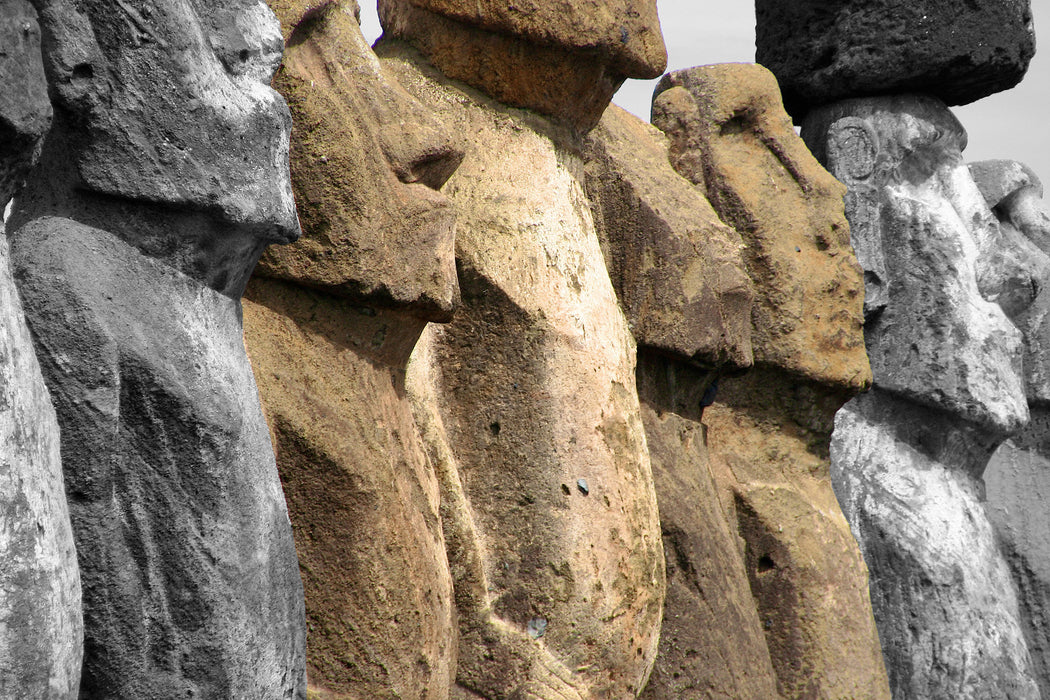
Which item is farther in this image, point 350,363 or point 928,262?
point 928,262

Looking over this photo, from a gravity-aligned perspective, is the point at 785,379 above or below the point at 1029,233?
below

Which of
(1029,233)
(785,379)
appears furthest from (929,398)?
(1029,233)

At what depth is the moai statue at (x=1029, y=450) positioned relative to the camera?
12.1 feet

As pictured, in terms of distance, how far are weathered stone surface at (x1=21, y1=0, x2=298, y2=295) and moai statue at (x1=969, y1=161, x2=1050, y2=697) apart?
265 centimetres

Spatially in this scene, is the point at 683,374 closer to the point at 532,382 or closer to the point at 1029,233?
the point at 532,382

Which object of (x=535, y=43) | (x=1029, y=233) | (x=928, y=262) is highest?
(x=1029, y=233)

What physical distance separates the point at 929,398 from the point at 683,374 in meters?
0.94

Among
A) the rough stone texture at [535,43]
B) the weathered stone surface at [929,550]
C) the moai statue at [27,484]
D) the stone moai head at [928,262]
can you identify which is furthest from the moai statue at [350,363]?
the stone moai head at [928,262]

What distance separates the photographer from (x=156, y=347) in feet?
4.39

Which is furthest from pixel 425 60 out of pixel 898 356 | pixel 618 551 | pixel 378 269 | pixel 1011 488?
pixel 1011 488

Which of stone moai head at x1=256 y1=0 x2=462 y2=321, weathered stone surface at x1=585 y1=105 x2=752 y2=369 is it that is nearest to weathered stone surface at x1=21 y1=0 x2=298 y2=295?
stone moai head at x1=256 y1=0 x2=462 y2=321

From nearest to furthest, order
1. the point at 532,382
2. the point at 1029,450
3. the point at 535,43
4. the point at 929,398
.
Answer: the point at 532,382 < the point at 535,43 < the point at 929,398 < the point at 1029,450

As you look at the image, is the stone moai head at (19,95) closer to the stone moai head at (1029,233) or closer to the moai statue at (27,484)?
the moai statue at (27,484)

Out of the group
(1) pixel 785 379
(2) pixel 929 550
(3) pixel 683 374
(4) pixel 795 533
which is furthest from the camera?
(2) pixel 929 550
